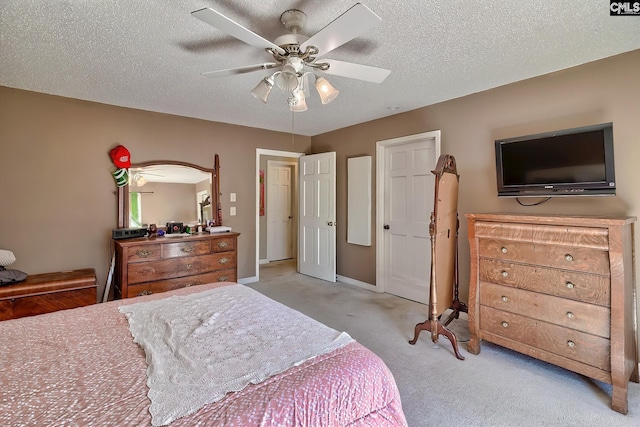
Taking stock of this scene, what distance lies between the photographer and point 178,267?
3.44 m

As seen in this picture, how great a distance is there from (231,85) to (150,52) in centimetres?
76

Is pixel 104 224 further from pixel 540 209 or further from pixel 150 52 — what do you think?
pixel 540 209

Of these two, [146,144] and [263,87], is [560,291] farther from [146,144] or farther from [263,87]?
[146,144]

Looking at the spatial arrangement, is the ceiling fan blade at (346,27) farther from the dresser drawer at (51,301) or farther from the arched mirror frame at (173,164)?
the dresser drawer at (51,301)

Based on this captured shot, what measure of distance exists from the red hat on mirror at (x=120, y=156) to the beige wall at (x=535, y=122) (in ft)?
10.1

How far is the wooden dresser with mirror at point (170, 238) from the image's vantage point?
320 cm

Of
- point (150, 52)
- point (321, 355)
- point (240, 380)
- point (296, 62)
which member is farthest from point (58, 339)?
point (150, 52)

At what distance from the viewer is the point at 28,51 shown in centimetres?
221

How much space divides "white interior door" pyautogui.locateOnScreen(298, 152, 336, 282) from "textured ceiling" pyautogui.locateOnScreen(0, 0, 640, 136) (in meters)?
1.63

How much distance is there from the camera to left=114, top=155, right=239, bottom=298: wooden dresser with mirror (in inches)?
126

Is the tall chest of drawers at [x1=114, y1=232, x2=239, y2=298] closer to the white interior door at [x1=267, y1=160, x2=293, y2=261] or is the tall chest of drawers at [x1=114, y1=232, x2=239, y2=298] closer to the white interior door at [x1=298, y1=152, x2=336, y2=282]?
the white interior door at [x1=298, y1=152, x2=336, y2=282]

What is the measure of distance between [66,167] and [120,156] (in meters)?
0.52

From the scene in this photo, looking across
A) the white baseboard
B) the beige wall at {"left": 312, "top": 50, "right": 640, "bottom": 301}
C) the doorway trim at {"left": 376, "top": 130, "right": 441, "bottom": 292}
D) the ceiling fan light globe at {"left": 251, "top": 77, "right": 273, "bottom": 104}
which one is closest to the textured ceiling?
the beige wall at {"left": 312, "top": 50, "right": 640, "bottom": 301}

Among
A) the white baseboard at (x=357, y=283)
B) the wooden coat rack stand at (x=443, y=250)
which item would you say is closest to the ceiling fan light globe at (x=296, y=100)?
the wooden coat rack stand at (x=443, y=250)
